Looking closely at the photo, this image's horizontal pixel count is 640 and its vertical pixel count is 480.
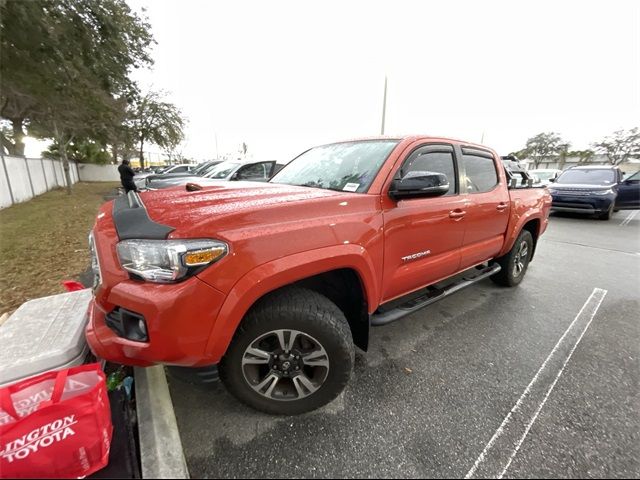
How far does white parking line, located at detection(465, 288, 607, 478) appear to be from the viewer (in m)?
1.67

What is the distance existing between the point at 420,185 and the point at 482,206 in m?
1.39

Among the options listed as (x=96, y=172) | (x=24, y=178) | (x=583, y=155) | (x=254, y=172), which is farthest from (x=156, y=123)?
(x=583, y=155)

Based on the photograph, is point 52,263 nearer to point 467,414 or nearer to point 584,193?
point 467,414

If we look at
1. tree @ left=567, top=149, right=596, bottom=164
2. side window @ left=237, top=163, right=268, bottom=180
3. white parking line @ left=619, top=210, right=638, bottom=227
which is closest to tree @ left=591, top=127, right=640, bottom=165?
tree @ left=567, top=149, right=596, bottom=164

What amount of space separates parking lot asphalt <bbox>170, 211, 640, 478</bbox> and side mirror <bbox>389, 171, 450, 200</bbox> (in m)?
1.38

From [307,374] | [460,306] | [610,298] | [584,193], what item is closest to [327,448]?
[307,374]

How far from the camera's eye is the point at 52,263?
4922mm

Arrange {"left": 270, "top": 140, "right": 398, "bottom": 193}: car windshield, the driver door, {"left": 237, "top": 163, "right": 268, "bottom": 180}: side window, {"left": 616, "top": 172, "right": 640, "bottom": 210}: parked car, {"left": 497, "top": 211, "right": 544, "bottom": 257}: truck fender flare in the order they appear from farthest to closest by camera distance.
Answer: {"left": 616, "top": 172, "right": 640, "bottom": 210}: parked car → {"left": 237, "top": 163, "right": 268, "bottom": 180}: side window → {"left": 497, "top": 211, "right": 544, "bottom": 257}: truck fender flare → {"left": 270, "top": 140, "right": 398, "bottom": 193}: car windshield → the driver door

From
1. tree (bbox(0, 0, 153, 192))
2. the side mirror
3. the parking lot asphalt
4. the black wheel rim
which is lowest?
the parking lot asphalt

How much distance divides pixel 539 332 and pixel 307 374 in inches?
96.3

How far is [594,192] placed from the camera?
9.51m

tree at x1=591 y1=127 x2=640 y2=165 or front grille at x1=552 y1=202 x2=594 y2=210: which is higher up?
tree at x1=591 y1=127 x2=640 y2=165

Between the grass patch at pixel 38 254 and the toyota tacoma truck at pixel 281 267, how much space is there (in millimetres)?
3025

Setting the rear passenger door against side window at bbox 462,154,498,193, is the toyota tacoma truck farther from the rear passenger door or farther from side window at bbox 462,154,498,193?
side window at bbox 462,154,498,193
